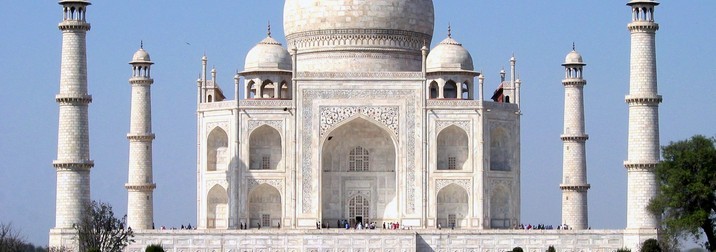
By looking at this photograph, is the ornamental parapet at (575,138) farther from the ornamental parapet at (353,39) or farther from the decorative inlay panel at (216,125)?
the decorative inlay panel at (216,125)

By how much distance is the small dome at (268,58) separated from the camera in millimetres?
47719

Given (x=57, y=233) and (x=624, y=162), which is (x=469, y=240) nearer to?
(x=624, y=162)

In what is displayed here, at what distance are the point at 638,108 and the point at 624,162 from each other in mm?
1222

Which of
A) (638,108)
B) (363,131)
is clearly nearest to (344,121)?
(363,131)

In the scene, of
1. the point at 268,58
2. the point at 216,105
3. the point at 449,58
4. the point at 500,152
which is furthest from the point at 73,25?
the point at 500,152

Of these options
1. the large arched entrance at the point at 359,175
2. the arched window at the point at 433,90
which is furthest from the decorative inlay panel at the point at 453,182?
the arched window at the point at 433,90

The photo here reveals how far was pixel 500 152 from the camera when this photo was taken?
47281 mm

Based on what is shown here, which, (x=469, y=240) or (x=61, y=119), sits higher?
(x=61, y=119)

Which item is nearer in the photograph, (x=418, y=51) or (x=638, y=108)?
(x=638, y=108)

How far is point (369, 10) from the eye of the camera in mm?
48688

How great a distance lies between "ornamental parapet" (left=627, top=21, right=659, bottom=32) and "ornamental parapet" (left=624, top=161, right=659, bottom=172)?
116 inches

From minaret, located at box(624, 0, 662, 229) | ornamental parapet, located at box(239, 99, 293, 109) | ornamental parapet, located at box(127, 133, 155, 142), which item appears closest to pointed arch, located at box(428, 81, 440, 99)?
ornamental parapet, located at box(239, 99, 293, 109)

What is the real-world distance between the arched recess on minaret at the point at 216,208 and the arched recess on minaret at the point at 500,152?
20.8ft

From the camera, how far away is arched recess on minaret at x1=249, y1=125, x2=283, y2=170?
153 ft
